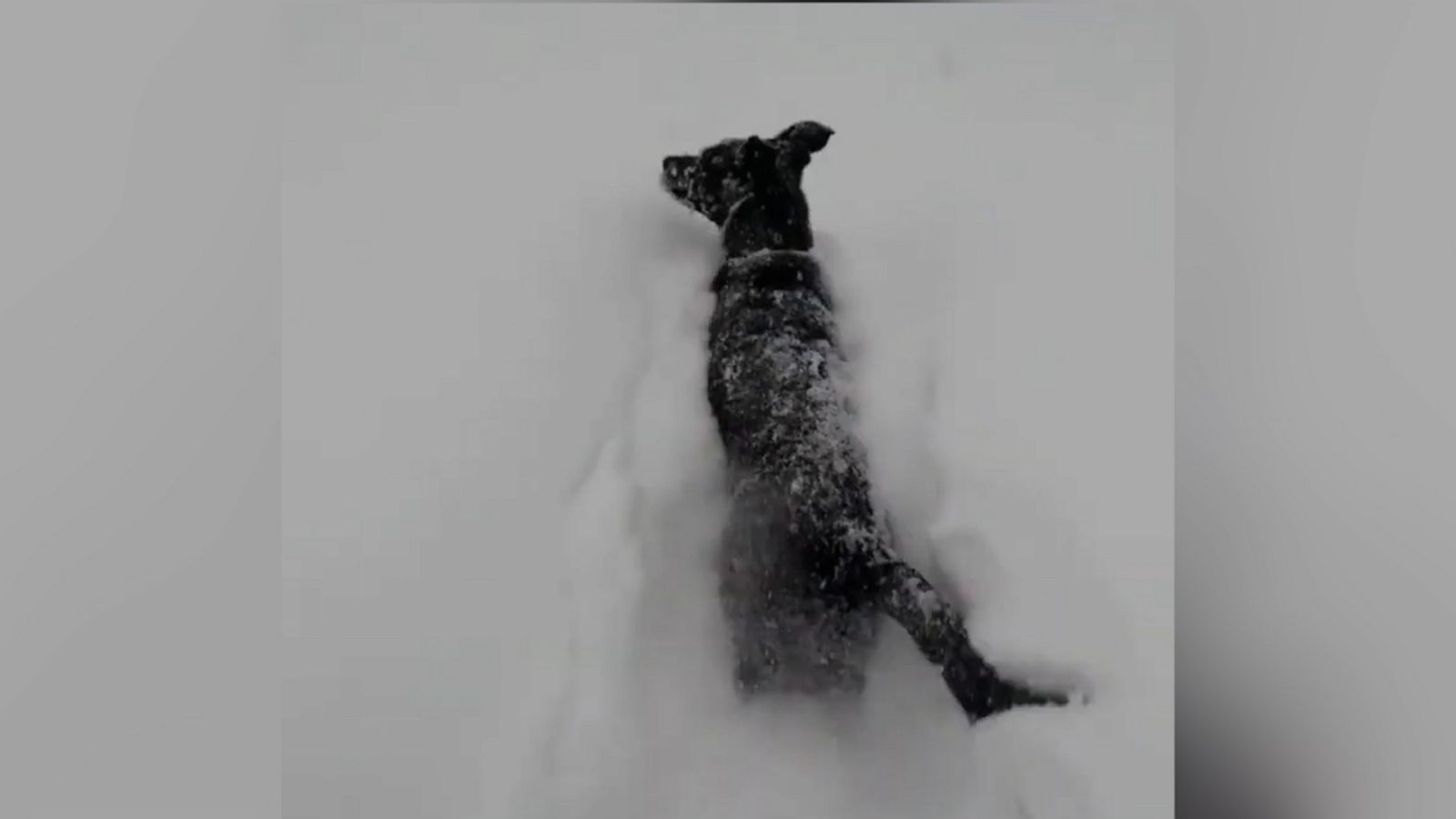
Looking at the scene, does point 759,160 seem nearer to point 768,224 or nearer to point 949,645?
point 768,224

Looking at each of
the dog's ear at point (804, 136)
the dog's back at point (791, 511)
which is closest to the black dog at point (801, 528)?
the dog's back at point (791, 511)

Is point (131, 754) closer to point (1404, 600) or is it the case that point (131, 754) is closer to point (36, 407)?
point (36, 407)

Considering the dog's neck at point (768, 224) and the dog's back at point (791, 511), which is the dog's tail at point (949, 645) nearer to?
the dog's back at point (791, 511)

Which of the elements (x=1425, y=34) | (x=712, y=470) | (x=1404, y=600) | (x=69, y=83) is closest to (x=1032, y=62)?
(x=1425, y=34)

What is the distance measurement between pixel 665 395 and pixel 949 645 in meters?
0.40

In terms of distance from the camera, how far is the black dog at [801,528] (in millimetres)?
1321

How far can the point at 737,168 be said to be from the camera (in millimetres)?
1411

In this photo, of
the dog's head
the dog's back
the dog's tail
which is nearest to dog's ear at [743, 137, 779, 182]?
the dog's head

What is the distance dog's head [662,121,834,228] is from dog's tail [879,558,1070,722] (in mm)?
435

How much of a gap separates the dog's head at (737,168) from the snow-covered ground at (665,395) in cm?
2

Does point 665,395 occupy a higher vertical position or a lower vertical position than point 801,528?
higher

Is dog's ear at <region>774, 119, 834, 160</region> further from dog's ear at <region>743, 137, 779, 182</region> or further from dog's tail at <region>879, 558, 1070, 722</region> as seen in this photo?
dog's tail at <region>879, 558, 1070, 722</region>

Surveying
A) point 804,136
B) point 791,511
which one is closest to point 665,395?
point 791,511

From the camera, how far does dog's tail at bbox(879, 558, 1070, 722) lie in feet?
4.33
